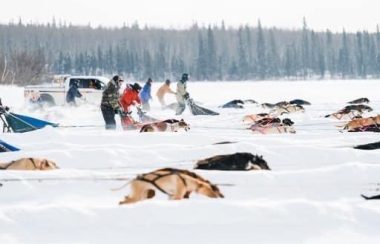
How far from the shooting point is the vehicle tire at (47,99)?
2211cm

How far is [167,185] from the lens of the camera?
5.73 metres

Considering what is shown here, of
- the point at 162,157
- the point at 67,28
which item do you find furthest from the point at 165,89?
the point at 67,28

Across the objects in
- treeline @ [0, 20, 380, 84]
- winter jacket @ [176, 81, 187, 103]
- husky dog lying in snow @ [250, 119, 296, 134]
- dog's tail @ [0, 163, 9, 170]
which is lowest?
husky dog lying in snow @ [250, 119, 296, 134]

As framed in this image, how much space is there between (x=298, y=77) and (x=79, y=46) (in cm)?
4436

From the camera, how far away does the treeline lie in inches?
3819

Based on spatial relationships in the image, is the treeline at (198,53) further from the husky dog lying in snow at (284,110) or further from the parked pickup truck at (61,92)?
the husky dog lying in snow at (284,110)

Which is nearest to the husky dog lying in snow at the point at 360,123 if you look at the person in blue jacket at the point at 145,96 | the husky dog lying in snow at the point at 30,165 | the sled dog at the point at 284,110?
the sled dog at the point at 284,110

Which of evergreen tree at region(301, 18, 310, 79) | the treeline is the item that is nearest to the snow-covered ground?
the treeline

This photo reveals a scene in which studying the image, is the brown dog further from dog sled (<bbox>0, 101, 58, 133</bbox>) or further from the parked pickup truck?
dog sled (<bbox>0, 101, 58, 133</bbox>)

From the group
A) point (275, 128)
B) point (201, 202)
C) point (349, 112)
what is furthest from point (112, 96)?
point (201, 202)

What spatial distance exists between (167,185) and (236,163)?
68.4 inches

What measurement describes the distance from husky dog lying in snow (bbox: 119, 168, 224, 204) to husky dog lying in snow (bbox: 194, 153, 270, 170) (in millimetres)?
1507

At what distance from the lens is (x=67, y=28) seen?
125562 millimetres

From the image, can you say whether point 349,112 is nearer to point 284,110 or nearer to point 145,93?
point 284,110
